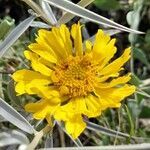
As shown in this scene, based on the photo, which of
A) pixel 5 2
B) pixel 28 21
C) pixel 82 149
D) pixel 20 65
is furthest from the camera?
pixel 5 2

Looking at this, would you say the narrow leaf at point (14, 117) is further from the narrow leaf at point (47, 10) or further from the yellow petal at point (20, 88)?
the narrow leaf at point (47, 10)

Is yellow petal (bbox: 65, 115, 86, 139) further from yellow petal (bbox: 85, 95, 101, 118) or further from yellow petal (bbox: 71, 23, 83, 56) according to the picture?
yellow petal (bbox: 71, 23, 83, 56)

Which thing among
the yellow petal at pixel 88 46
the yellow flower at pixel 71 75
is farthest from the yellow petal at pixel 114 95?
the yellow petal at pixel 88 46

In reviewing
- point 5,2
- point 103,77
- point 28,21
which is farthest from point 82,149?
point 5,2

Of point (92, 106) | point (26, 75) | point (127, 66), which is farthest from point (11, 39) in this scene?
point (127, 66)

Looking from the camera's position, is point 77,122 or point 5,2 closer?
point 77,122

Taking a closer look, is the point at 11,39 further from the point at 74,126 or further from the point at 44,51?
the point at 74,126

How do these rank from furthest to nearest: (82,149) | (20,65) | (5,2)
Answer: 1. (5,2)
2. (20,65)
3. (82,149)

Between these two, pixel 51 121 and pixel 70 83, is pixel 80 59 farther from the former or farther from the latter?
pixel 51 121

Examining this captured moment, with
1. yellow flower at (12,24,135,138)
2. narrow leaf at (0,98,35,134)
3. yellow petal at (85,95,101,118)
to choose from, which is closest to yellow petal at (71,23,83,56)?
yellow flower at (12,24,135,138)
